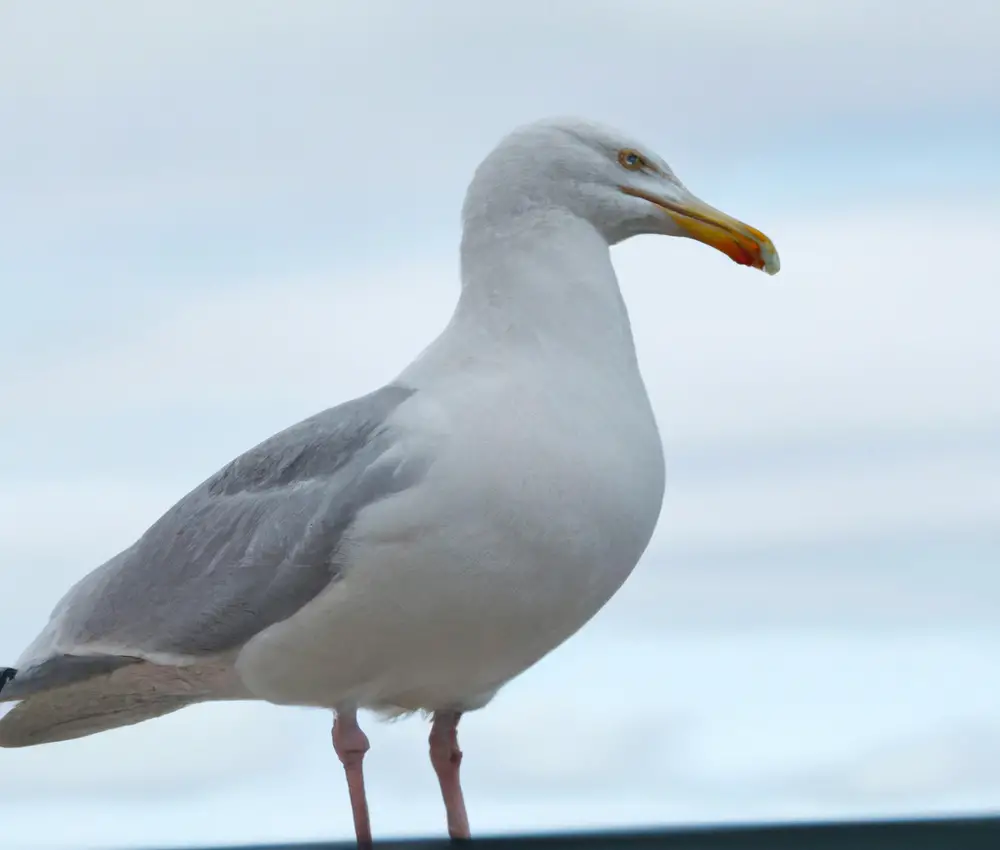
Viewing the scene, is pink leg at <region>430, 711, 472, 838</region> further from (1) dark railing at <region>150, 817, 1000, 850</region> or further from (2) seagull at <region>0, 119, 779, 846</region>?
(1) dark railing at <region>150, 817, 1000, 850</region>

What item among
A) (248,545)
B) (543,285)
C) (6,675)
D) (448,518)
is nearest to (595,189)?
(543,285)

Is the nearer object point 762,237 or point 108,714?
point 762,237

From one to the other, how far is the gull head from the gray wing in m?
0.69

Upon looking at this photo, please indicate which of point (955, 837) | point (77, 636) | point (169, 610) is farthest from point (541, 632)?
point (955, 837)

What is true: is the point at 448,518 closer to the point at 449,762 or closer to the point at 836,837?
the point at 449,762

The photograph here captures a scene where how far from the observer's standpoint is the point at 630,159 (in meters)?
4.84

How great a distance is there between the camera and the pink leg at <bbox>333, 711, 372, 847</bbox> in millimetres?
4602

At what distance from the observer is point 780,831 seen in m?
2.69

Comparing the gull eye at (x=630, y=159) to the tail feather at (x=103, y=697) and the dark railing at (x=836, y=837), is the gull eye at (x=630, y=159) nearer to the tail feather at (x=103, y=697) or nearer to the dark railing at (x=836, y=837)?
the tail feather at (x=103, y=697)

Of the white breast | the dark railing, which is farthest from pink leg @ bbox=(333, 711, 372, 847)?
the dark railing

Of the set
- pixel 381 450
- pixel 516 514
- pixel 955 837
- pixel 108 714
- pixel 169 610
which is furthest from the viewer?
Answer: pixel 108 714

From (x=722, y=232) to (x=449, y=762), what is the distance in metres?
1.80

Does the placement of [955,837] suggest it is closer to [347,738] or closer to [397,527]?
[397,527]

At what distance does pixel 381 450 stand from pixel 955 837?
2.21 meters
